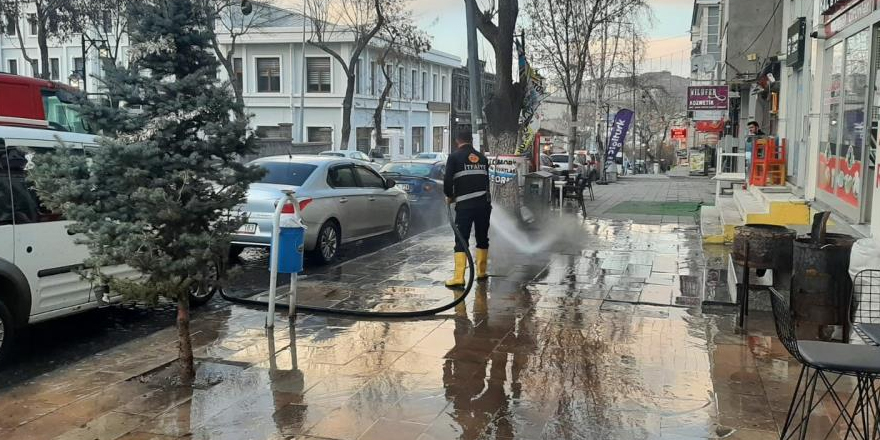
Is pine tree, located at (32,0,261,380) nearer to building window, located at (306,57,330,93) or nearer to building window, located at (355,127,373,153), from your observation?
building window, located at (306,57,330,93)

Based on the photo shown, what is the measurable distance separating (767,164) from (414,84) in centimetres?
3797

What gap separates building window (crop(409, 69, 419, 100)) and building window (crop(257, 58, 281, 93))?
33.3 ft

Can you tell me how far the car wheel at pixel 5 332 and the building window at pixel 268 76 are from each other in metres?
38.0

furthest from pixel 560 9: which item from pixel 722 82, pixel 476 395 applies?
pixel 476 395

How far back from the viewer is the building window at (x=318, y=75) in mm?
42062

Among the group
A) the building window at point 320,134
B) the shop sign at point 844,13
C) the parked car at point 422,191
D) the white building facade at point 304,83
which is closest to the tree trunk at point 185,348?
the shop sign at point 844,13

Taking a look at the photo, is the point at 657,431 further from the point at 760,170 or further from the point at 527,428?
the point at 760,170

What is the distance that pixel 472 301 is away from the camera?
8.06 m

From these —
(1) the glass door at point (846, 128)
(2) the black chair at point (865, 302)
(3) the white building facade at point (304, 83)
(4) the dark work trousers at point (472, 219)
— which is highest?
(3) the white building facade at point (304, 83)

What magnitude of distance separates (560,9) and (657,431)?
24590mm

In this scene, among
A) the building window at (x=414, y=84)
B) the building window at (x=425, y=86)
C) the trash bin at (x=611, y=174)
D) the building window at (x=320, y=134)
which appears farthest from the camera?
the building window at (x=425, y=86)

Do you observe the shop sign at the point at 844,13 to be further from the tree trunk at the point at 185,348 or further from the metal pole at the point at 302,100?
the metal pole at the point at 302,100

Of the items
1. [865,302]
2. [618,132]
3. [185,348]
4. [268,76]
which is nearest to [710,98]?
[865,302]

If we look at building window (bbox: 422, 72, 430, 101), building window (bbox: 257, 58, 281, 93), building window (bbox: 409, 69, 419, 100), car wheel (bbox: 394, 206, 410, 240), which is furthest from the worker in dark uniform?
building window (bbox: 422, 72, 430, 101)
